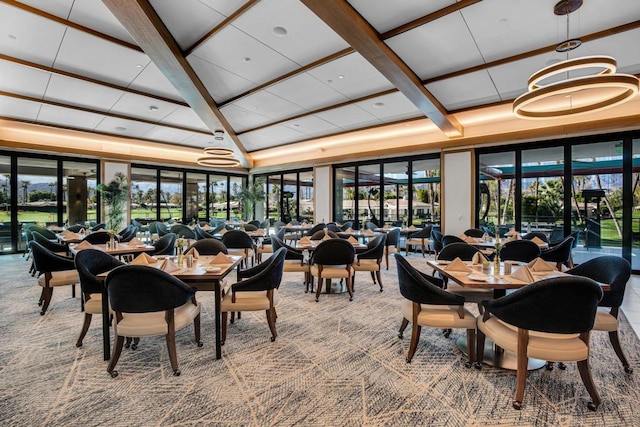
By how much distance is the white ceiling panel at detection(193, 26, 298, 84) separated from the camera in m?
4.93

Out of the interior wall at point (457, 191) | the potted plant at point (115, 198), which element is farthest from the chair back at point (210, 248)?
the potted plant at point (115, 198)

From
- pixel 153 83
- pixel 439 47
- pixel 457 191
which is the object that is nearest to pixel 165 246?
pixel 153 83

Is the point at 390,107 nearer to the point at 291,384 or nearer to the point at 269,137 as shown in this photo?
the point at 269,137

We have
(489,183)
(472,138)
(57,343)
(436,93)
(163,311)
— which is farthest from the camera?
(489,183)

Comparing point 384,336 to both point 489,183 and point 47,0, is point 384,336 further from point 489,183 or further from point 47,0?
point 489,183

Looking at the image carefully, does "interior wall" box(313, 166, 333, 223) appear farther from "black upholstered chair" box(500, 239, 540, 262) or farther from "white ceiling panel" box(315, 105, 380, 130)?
"black upholstered chair" box(500, 239, 540, 262)

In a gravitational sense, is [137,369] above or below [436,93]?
below

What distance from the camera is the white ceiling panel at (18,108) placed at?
7027 mm

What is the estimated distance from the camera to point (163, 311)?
8.64 feet

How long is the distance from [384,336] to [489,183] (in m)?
6.85

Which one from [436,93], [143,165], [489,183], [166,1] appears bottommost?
[489,183]

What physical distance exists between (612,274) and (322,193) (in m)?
9.21

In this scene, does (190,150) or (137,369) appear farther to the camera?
(190,150)

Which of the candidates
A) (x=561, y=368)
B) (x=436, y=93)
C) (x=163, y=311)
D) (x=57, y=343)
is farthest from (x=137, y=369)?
(x=436, y=93)
